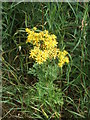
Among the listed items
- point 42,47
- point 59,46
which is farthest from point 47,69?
point 59,46

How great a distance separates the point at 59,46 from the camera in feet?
6.23

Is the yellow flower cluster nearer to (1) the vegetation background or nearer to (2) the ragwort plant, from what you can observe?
(2) the ragwort plant

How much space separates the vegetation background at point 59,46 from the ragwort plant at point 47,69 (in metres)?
0.08

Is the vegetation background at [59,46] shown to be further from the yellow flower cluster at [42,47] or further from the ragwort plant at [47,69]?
the yellow flower cluster at [42,47]

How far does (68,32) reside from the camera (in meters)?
1.97

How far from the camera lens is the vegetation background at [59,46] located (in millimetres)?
1857

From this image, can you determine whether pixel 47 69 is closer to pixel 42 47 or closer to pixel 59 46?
pixel 42 47

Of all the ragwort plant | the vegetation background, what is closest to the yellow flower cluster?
the ragwort plant

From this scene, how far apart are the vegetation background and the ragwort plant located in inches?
3.0

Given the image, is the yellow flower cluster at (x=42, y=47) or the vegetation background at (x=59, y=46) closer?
the yellow flower cluster at (x=42, y=47)

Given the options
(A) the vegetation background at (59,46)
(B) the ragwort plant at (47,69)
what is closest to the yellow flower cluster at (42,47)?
(B) the ragwort plant at (47,69)

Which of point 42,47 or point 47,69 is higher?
point 42,47

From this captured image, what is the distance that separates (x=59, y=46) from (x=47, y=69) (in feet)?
0.87

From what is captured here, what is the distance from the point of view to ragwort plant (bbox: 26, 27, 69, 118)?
5.18ft
